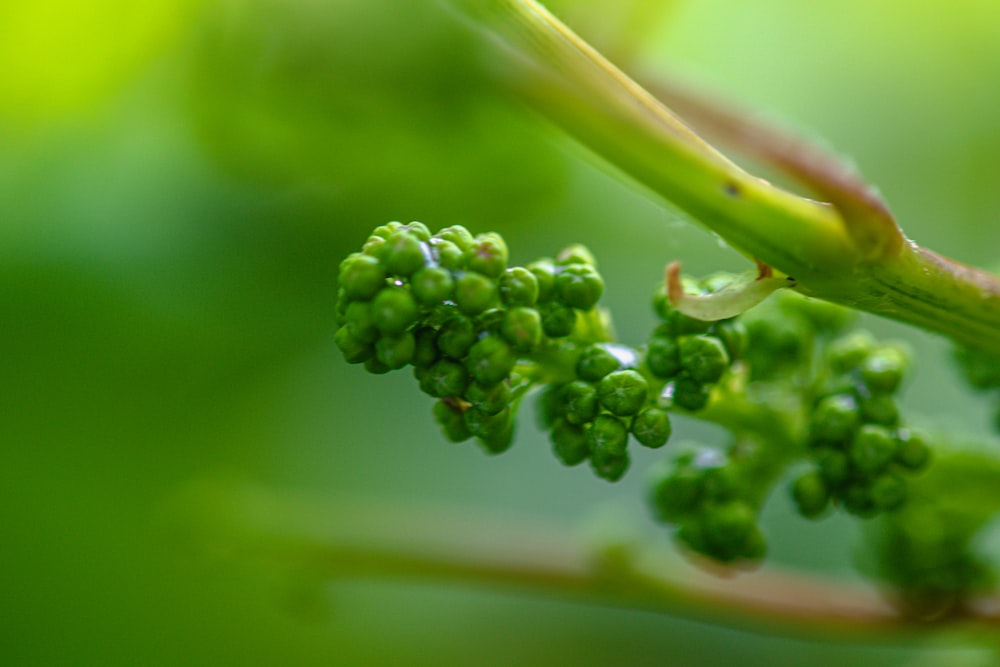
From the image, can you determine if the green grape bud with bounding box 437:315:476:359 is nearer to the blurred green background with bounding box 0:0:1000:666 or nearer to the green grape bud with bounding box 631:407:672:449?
the green grape bud with bounding box 631:407:672:449

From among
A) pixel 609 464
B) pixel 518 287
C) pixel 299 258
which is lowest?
pixel 609 464

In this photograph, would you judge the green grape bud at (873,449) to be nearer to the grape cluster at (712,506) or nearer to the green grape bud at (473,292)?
the grape cluster at (712,506)

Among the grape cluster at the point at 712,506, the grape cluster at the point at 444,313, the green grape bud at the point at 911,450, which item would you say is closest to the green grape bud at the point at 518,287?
the grape cluster at the point at 444,313

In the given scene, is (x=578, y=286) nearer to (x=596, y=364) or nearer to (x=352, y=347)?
(x=596, y=364)

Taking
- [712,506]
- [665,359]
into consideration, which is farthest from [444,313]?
[712,506]

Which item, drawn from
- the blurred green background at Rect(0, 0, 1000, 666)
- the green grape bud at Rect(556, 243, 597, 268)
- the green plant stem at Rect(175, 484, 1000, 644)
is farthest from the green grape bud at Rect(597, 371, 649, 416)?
the blurred green background at Rect(0, 0, 1000, 666)

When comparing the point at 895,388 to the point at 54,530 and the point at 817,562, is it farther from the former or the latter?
the point at 54,530

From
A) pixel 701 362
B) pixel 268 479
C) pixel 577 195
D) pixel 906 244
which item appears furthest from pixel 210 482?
pixel 906 244
